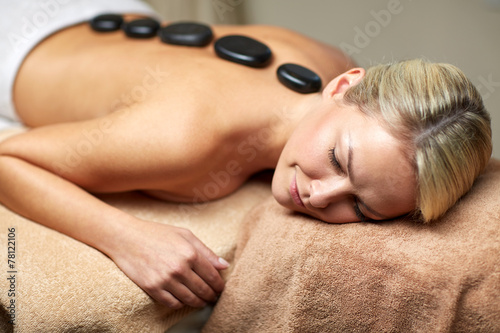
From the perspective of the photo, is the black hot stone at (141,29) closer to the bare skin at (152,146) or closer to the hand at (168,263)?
the bare skin at (152,146)

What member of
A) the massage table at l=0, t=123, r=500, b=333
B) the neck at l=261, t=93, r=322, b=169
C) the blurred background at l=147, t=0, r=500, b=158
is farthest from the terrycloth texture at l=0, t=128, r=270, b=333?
the blurred background at l=147, t=0, r=500, b=158

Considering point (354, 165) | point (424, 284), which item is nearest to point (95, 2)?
point (354, 165)

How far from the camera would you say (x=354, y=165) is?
0.82 meters

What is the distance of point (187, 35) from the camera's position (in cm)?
118

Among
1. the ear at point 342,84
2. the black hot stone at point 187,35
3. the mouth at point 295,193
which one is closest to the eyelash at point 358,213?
the mouth at point 295,193

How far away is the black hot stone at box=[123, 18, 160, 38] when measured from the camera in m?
1.23

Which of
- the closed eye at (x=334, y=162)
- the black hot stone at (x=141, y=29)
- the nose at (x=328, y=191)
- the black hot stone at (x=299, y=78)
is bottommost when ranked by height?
the nose at (x=328, y=191)

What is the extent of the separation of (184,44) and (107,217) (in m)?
0.48

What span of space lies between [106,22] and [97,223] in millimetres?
631

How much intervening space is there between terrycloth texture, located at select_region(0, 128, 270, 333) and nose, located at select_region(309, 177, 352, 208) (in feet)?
0.83

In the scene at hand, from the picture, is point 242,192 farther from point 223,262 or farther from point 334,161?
point 334,161

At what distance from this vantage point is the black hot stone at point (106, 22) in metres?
1.31

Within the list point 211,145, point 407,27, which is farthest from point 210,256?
point 407,27

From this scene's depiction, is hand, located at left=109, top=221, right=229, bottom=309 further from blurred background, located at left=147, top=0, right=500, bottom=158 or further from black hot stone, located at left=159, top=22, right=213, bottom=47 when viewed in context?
blurred background, located at left=147, top=0, right=500, bottom=158
